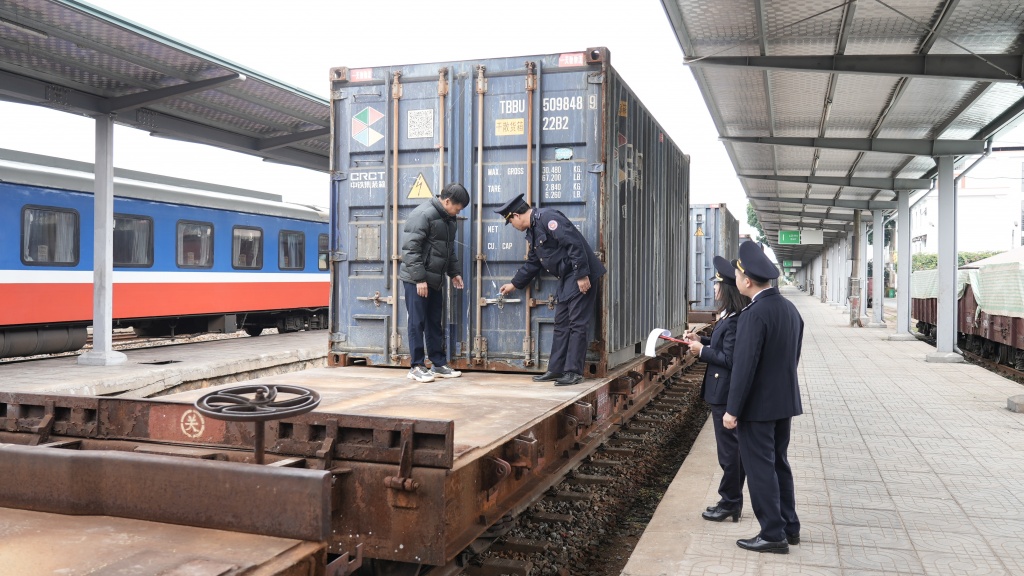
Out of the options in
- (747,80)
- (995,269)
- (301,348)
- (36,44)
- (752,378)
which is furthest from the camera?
(995,269)

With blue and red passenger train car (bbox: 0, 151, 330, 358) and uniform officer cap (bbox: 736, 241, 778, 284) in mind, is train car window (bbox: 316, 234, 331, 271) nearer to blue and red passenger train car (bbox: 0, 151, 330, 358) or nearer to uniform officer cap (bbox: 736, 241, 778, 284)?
blue and red passenger train car (bbox: 0, 151, 330, 358)

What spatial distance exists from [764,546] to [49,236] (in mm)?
11125

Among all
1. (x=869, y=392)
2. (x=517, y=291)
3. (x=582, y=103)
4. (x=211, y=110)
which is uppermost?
(x=211, y=110)

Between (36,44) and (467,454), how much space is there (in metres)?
Answer: 7.24

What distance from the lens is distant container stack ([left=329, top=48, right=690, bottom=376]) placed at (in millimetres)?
6195

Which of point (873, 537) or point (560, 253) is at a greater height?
point (560, 253)

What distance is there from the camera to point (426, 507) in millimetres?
3145

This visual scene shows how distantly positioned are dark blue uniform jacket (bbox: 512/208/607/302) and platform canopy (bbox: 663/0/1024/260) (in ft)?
14.2

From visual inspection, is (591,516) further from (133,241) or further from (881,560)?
(133,241)

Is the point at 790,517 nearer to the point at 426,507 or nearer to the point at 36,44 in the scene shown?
the point at 426,507

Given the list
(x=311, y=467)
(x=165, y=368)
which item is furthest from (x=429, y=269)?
(x=165, y=368)

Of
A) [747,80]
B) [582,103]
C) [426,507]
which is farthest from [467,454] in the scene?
[747,80]

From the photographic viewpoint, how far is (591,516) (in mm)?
5625

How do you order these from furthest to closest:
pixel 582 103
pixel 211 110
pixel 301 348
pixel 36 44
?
pixel 301 348
pixel 211 110
pixel 36 44
pixel 582 103
